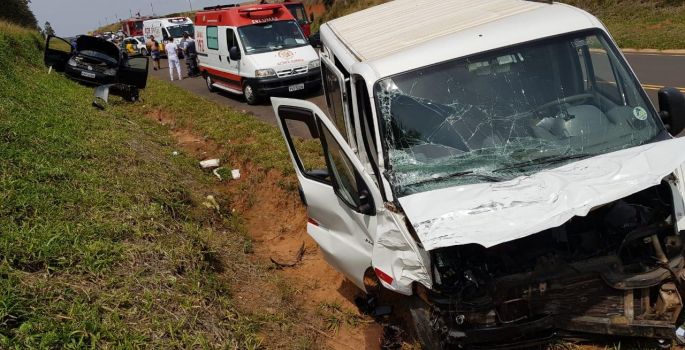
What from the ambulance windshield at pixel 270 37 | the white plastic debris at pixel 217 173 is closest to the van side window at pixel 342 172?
the white plastic debris at pixel 217 173

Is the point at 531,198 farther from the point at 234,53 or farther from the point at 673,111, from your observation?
the point at 234,53

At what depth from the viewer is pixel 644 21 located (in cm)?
2258

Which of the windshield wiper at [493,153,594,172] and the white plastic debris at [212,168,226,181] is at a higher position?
the windshield wiper at [493,153,594,172]

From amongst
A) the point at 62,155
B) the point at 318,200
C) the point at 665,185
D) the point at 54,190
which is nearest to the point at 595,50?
the point at 665,185

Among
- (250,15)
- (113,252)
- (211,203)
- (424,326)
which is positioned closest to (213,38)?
(250,15)

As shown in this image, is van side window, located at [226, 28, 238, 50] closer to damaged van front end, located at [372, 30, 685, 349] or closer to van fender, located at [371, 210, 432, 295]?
damaged van front end, located at [372, 30, 685, 349]

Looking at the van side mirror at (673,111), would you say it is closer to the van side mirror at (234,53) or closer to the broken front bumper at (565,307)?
the broken front bumper at (565,307)

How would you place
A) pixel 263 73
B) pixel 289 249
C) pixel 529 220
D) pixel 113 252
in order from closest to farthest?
pixel 529 220 < pixel 113 252 < pixel 289 249 < pixel 263 73

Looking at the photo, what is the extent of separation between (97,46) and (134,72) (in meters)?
1.88

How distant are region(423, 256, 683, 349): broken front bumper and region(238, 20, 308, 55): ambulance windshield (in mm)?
11888

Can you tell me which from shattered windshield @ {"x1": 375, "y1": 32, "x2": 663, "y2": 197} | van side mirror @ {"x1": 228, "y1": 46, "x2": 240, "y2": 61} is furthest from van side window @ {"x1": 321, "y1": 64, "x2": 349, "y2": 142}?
van side mirror @ {"x1": 228, "y1": 46, "x2": 240, "y2": 61}

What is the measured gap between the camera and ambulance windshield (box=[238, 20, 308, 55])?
14.1 m

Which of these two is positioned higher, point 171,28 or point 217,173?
point 217,173

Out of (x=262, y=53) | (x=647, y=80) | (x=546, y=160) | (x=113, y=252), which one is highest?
(x=546, y=160)
